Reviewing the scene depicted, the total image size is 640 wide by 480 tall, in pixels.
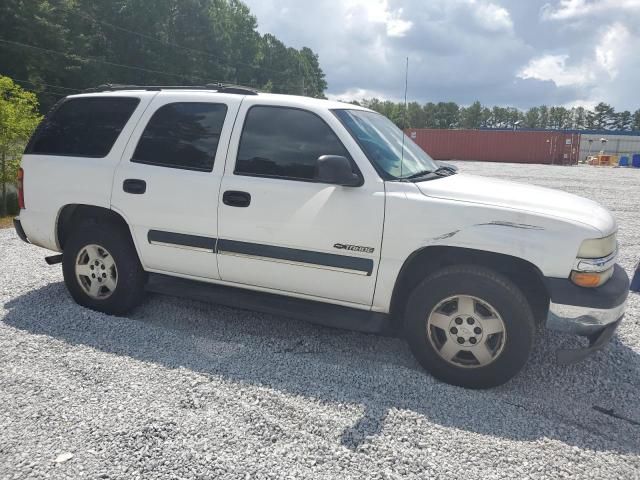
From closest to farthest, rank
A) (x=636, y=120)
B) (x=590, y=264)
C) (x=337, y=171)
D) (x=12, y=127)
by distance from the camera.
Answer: (x=590, y=264)
(x=337, y=171)
(x=12, y=127)
(x=636, y=120)

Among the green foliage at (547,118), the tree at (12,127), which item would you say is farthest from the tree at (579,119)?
the tree at (12,127)

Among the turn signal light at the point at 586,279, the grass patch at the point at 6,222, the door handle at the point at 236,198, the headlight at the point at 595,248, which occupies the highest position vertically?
the door handle at the point at 236,198

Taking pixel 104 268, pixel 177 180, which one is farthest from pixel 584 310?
pixel 104 268

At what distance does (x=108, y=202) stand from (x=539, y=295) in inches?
136

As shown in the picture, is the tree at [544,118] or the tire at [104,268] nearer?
the tire at [104,268]

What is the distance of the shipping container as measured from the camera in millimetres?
37531

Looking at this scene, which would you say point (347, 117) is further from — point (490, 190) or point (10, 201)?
point (10, 201)

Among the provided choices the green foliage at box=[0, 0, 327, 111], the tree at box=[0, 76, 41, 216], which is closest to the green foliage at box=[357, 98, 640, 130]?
the green foliage at box=[0, 0, 327, 111]

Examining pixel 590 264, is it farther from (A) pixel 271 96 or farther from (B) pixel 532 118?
(B) pixel 532 118

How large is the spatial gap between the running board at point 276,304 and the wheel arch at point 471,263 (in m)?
0.21

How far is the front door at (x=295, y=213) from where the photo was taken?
3.46 metres

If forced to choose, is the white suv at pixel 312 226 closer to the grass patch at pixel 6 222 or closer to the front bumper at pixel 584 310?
the front bumper at pixel 584 310

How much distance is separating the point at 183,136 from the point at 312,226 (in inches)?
55.6

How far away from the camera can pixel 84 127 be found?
4.48 meters
